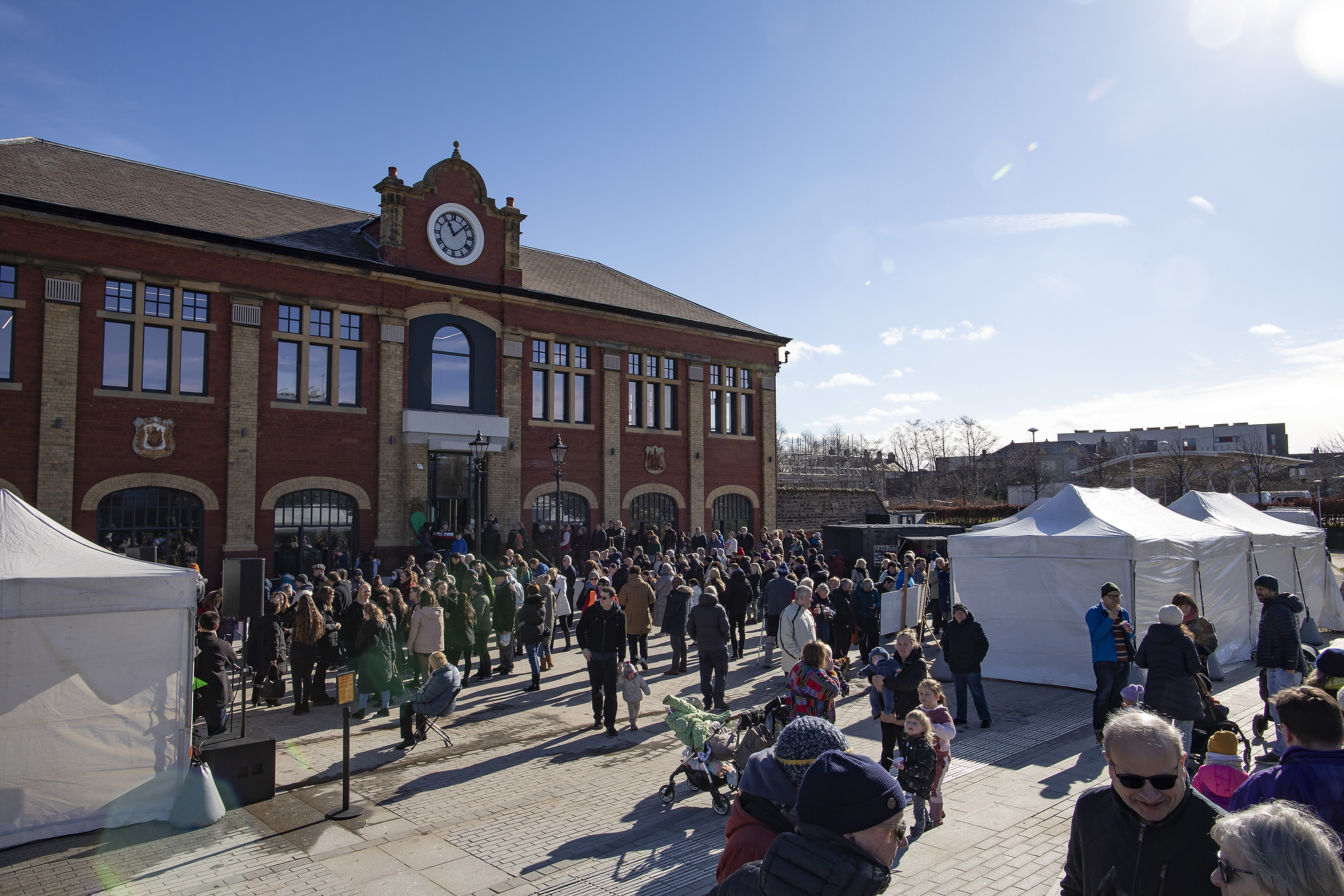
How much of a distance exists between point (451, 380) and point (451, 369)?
337 mm

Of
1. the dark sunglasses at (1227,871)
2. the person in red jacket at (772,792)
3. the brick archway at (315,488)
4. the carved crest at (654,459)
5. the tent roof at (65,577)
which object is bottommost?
the person in red jacket at (772,792)

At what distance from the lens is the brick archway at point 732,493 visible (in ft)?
99.3

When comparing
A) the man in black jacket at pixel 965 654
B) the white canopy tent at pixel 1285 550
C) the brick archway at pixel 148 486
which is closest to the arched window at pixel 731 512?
the white canopy tent at pixel 1285 550

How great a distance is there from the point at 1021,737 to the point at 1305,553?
1105cm

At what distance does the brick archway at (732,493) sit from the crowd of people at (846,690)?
8.33 m

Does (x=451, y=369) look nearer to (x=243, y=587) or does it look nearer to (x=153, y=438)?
(x=153, y=438)

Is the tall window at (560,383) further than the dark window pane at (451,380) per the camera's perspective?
Yes

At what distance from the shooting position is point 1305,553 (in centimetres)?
1628

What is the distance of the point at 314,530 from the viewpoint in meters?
21.4

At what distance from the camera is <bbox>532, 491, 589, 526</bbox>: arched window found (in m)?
25.8

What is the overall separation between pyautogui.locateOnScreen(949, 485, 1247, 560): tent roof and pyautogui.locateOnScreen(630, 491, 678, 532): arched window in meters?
15.5

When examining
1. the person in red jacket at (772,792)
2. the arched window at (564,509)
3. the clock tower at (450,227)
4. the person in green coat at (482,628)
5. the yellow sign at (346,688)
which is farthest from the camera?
the arched window at (564,509)

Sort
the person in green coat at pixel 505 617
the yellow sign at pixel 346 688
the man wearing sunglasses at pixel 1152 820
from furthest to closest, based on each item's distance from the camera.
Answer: the person in green coat at pixel 505 617 → the yellow sign at pixel 346 688 → the man wearing sunglasses at pixel 1152 820

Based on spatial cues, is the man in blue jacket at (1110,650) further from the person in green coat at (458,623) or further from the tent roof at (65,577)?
the tent roof at (65,577)
